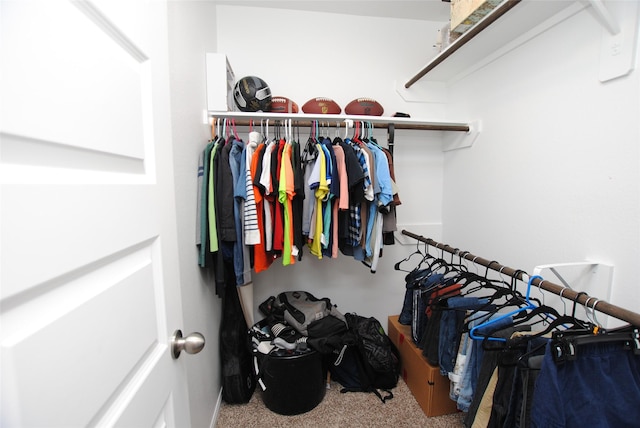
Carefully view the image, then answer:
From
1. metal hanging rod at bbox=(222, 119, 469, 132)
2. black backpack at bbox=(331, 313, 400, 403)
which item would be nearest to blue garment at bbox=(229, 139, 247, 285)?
metal hanging rod at bbox=(222, 119, 469, 132)

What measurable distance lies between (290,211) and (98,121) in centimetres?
102

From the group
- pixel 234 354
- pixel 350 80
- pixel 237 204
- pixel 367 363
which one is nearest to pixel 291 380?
pixel 234 354

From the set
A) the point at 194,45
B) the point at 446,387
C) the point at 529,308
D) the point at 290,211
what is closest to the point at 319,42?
the point at 194,45

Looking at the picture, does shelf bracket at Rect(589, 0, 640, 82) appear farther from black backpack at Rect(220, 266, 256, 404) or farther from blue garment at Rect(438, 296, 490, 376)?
black backpack at Rect(220, 266, 256, 404)

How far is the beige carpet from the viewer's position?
1472 millimetres

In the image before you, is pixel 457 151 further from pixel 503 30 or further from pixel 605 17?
pixel 605 17

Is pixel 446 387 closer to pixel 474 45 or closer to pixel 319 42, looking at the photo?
pixel 474 45

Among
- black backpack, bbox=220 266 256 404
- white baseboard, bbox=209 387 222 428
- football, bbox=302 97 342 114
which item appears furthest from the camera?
football, bbox=302 97 342 114

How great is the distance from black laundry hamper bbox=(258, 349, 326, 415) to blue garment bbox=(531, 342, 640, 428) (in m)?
1.08

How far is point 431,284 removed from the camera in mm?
1438

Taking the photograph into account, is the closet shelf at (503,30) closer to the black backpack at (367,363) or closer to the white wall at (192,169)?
the white wall at (192,169)

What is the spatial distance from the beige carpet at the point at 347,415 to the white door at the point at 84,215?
45.4 inches

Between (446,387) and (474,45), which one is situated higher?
(474,45)

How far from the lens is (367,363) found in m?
1.66
